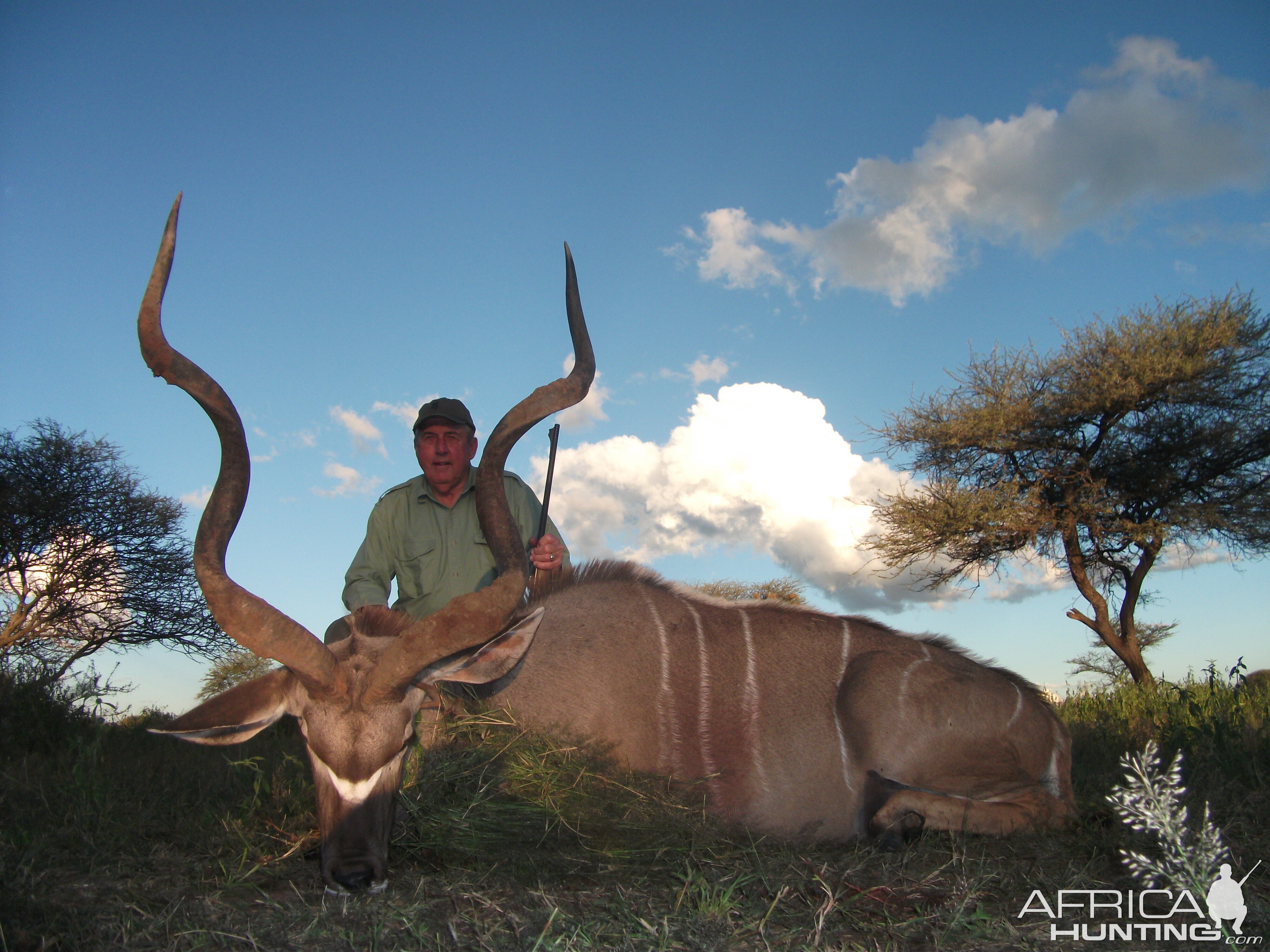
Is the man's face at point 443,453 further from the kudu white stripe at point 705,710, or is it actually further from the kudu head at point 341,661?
the kudu white stripe at point 705,710

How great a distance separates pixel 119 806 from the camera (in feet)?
11.8

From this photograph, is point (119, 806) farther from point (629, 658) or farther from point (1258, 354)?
point (1258, 354)

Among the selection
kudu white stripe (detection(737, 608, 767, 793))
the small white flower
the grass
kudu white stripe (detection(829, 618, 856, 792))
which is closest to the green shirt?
the grass

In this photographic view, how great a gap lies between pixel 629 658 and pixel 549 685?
394mm

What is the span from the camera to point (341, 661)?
3.07 metres

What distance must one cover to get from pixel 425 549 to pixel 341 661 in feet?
5.83

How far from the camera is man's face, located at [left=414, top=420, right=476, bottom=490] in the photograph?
4.92 meters

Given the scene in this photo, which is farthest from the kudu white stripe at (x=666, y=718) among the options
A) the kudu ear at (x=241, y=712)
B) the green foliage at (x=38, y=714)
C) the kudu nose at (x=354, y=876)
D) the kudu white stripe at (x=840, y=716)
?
the green foliage at (x=38, y=714)

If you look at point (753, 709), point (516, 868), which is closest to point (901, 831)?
point (753, 709)

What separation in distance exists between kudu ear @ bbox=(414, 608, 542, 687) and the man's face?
1.87 metres

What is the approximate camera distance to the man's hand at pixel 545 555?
172 inches

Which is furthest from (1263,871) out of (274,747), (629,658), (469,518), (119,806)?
(274,747)

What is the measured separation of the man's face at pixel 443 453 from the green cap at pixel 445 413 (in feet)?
0.08

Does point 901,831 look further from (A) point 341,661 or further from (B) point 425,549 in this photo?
(B) point 425,549
